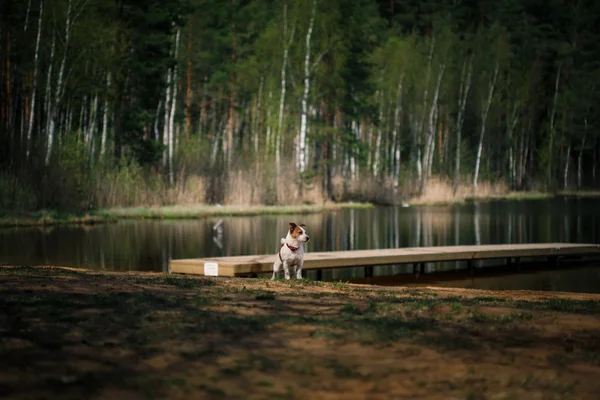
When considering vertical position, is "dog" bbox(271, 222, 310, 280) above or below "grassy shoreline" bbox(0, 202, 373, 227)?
below

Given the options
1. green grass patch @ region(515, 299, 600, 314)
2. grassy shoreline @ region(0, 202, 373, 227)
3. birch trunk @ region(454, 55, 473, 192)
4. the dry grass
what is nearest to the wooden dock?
green grass patch @ region(515, 299, 600, 314)

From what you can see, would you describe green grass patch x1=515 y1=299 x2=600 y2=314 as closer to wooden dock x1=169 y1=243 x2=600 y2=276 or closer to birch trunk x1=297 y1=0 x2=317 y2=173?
wooden dock x1=169 y1=243 x2=600 y2=276

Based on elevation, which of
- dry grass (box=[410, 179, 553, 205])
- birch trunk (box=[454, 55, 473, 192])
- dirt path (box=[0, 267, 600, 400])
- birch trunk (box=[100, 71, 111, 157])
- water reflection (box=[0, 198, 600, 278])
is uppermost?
birch trunk (box=[454, 55, 473, 192])

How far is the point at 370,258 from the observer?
1748 centimetres

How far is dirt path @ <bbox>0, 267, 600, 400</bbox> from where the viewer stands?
5512mm

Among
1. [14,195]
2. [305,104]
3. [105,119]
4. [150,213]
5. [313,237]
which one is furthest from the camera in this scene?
[305,104]

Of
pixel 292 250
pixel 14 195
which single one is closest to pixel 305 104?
pixel 14 195

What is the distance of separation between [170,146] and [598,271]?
2226 centimetres

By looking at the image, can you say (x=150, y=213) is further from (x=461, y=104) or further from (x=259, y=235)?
(x=461, y=104)

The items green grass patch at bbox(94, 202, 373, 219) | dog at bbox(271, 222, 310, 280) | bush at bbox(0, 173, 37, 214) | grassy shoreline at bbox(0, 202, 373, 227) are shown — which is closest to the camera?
dog at bbox(271, 222, 310, 280)

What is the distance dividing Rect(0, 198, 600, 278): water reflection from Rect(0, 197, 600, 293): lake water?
0.07 feet

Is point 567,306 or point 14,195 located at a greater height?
point 14,195

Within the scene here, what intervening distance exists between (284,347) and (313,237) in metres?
19.8

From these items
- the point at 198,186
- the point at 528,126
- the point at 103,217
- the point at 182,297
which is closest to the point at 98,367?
the point at 182,297
